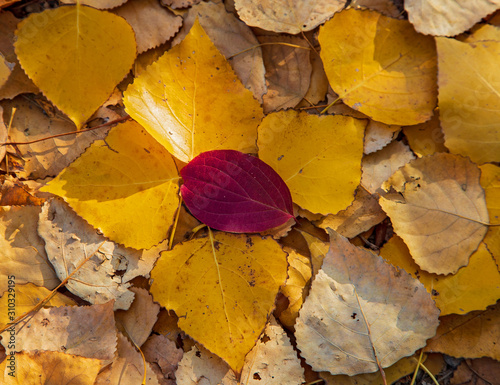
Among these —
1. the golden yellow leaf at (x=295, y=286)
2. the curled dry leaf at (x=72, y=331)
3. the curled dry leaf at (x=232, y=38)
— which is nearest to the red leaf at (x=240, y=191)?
the golden yellow leaf at (x=295, y=286)

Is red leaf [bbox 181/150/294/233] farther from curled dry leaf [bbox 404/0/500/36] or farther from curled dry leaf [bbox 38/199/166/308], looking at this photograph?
curled dry leaf [bbox 404/0/500/36]

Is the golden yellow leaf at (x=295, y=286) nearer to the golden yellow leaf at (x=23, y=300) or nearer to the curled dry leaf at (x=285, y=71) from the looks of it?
the curled dry leaf at (x=285, y=71)

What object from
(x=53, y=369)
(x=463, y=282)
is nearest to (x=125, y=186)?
(x=53, y=369)

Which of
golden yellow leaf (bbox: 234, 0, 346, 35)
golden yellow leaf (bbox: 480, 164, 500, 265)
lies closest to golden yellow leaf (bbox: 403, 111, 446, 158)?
golden yellow leaf (bbox: 480, 164, 500, 265)

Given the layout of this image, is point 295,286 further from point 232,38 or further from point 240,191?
point 232,38

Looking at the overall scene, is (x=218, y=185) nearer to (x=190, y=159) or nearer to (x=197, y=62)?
(x=190, y=159)
